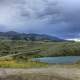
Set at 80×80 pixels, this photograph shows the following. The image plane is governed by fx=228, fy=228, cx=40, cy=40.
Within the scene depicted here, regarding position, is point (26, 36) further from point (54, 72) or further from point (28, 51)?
point (54, 72)

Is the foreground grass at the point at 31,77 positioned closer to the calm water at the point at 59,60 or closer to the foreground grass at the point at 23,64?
the foreground grass at the point at 23,64

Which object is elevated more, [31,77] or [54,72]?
[54,72]

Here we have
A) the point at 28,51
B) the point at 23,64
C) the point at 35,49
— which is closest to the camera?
the point at 23,64

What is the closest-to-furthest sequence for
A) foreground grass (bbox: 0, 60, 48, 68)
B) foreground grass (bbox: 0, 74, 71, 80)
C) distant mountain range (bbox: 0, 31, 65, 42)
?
foreground grass (bbox: 0, 74, 71, 80) < foreground grass (bbox: 0, 60, 48, 68) < distant mountain range (bbox: 0, 31, 65, 42)

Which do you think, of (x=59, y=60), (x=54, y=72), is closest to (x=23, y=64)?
(x=54, y=72)

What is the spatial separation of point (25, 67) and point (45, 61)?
222cm

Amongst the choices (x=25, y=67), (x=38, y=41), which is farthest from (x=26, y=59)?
(x=38, y=41)

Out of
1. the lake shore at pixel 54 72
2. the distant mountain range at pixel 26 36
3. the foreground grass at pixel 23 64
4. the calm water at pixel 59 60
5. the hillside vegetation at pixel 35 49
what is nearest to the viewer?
the lake shore at pixel 54 72

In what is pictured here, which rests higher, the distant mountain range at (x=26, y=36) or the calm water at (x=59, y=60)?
the distant mountain range at (x=26, y=36)

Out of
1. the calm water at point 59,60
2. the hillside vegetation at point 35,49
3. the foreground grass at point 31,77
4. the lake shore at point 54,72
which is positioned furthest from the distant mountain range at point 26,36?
the foreground grass at point 31,77

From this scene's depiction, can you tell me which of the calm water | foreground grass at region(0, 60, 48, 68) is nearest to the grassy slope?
foreground grass at region(0, 60, 48, 68)

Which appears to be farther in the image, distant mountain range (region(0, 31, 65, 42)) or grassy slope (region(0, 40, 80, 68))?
distant mountain range (region(0, 31, 65, 42))

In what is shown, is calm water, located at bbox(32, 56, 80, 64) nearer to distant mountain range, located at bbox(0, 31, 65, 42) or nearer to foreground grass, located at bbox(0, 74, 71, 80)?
distant mountain range, located at bbox(0, 31, 65, 42)

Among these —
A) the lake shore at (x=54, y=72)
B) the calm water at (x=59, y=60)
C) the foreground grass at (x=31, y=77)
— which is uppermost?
the calm water at (x=59, y=60)
